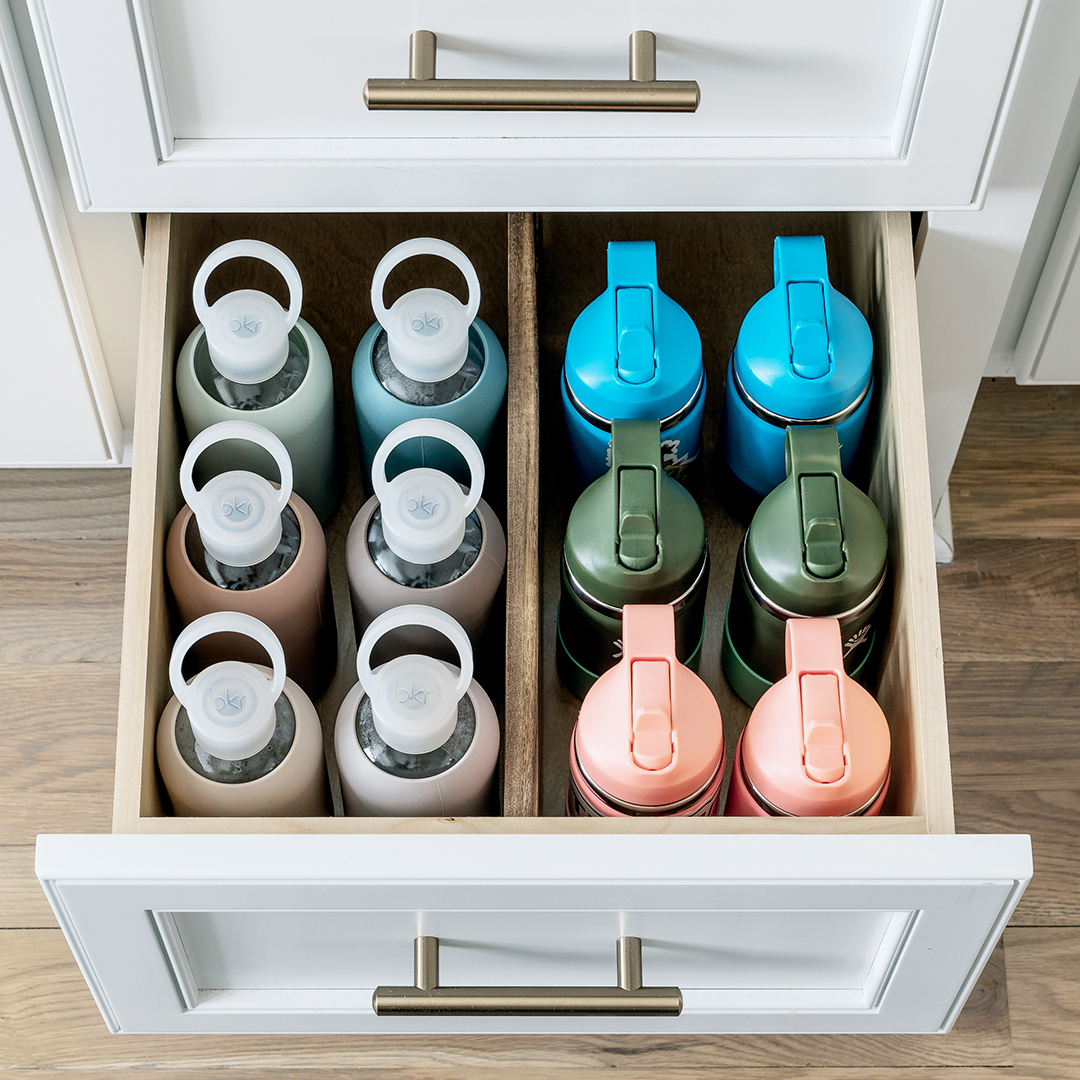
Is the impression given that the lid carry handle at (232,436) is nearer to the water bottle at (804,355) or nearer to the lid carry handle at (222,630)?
the lid carry handle at (222,630)

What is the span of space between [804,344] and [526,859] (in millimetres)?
276

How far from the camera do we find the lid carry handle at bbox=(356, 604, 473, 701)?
0.52 metres

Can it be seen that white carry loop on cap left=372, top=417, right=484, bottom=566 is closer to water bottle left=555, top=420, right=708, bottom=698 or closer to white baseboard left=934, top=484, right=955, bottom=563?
water bottle left=555, top=420, right=708, bottom=698

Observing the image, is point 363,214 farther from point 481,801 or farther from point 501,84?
point 481,801

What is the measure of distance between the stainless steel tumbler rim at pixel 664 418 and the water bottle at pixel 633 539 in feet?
0.16

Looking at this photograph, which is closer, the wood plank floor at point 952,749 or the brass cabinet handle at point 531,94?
the brass cabinet handle at point 531,94

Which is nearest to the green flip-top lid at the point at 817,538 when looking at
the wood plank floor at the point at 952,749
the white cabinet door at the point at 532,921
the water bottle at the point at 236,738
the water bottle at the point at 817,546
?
the water bottle at the point at 817,546

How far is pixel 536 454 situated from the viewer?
595mm

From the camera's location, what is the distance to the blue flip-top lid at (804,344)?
1.96 feet

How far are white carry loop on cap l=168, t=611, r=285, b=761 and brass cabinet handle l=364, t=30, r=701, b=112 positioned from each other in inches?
8.7

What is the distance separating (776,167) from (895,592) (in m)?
0.20

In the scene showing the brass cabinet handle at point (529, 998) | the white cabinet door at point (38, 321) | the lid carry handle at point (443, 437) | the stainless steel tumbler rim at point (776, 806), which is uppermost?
the white cabinet door at point (38, 321)

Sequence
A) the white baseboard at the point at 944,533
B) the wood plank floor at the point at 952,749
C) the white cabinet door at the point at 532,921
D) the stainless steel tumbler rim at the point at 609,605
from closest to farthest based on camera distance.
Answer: the white cabinet door at the point at 532,921
the stainless steel tumbler rim at the point at 609,605
the wood plank floor at the point at 952,749
the white baseboard at the point at 944,533

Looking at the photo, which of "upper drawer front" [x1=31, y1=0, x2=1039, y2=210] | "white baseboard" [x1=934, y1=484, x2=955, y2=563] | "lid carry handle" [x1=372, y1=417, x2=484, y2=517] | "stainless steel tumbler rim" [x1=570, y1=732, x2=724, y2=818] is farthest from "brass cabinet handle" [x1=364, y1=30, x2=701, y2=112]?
"white baseboard" [x1=934, y1=484, x2=955, y2=563]
